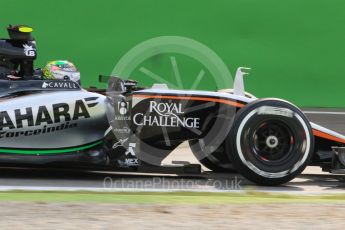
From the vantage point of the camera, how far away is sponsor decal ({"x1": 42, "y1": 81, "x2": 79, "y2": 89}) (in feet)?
24.5

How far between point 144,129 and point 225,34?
16.9 feet

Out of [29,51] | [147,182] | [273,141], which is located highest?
[29,51]

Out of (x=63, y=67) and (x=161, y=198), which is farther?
(x=63, y=67)

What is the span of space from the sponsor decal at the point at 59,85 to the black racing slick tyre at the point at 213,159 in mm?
1604

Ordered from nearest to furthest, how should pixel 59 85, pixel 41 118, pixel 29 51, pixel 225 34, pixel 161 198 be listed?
pixel 161 198
pixel 41 118
pixel 59 85
pixel 29 51
pixel 225 34

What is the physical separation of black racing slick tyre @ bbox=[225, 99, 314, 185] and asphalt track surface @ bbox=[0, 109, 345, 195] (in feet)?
0.56

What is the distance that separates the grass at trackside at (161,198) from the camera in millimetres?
5527

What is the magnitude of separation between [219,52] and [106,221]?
24.7 feet

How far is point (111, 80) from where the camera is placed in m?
7.70

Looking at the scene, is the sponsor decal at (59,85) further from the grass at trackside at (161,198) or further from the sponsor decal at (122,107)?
the grass at trackside at (161,198)

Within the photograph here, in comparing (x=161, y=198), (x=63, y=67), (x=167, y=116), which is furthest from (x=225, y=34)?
(x=161, y=198)

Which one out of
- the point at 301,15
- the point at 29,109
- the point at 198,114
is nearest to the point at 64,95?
the point at 29,109

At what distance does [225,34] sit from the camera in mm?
12172
